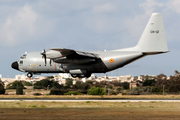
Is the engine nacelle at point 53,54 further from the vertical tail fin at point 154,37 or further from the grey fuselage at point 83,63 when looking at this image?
the vertical tail fin at point 154,37

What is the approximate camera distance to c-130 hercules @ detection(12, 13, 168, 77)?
130 feet

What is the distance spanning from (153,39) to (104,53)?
7350 millimetres

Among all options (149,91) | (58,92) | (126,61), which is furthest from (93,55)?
(149,91)

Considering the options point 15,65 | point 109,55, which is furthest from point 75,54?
point 15,65

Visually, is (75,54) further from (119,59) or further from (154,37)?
(154,37)

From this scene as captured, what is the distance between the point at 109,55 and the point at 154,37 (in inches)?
274

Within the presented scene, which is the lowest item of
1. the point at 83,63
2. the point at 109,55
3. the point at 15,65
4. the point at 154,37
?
the point at 83,63

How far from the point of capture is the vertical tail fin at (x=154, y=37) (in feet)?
130

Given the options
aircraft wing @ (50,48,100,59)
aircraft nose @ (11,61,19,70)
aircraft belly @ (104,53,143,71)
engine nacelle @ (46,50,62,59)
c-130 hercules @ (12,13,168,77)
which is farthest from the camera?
aircraft nose @ (11,61,19,70)

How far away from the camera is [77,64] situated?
41.2 metres

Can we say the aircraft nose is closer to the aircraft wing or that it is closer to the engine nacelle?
the engine nacelle

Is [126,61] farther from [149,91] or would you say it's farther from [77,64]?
[149,91]

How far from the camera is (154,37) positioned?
4012 centimetres

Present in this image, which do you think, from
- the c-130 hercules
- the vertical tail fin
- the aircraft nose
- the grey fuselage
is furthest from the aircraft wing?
the aircraft nose
